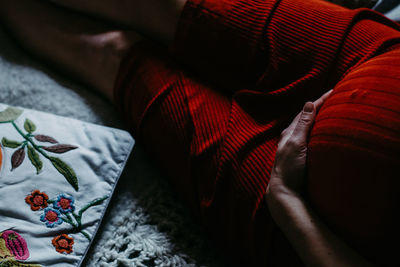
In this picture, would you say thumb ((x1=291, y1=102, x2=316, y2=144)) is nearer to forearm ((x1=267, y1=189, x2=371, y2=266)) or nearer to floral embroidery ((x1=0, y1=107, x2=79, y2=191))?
Result: forearm ((x1=267, y1=189, x2=371, y2=266))

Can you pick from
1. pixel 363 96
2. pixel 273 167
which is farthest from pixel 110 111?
pixel 363 96

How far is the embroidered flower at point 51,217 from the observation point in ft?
2.10

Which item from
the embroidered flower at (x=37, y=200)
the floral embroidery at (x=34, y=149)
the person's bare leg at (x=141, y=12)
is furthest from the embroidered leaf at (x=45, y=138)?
the person's bare leg at (x=141, y=12)

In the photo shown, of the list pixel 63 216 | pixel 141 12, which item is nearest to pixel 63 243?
pixel 63 216

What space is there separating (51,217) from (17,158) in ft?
0.45

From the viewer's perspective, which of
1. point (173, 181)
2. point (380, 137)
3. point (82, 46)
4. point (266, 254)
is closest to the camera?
point (380, 137)

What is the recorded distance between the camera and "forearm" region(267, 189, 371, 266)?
1.66 ft

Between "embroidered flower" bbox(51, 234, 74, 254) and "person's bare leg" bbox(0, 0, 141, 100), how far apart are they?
348 millimetres

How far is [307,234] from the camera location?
1.75 ft

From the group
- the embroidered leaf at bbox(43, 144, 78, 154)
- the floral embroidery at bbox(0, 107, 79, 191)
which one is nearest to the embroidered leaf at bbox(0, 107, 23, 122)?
the floral embroidery at bbox(0, 107, 79, 191)

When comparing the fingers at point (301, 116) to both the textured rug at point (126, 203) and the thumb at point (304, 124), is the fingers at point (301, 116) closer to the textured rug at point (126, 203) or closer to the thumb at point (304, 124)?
the thumb at point (304, 124)

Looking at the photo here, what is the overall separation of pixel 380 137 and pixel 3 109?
2.32 ft

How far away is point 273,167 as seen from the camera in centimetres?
60

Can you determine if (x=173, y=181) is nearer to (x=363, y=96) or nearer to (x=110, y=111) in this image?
(x=110, y=111)
